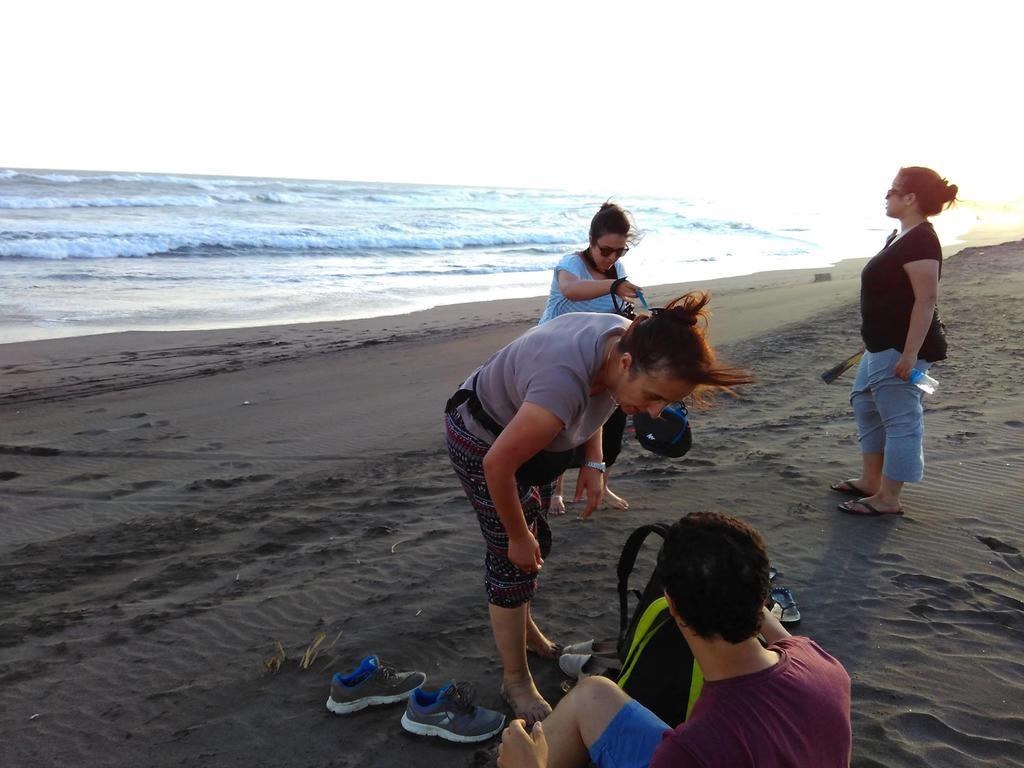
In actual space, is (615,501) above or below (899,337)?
below

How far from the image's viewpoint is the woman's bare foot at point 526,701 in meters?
2.87

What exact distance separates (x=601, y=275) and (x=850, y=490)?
2.16 metres

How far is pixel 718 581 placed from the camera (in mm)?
1786

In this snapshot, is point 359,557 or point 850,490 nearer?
point 359,557

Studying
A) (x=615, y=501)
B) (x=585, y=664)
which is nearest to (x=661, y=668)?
(x=585, y=664)

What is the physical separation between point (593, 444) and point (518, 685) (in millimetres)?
959

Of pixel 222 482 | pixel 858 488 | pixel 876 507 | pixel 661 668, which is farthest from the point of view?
pixel 222 482

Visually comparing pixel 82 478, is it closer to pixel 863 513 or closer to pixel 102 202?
pixel 863 513

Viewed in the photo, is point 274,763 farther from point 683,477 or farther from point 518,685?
point 683,477

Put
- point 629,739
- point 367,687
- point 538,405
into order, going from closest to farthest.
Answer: point 629,739, point 538,405, point 367,687

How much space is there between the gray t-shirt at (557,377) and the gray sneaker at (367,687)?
1100 mm

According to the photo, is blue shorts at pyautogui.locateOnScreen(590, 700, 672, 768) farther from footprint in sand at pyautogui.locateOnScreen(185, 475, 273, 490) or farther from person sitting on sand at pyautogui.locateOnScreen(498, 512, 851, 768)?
footprint in sand at pyautogui.locateOnScreen(185, 475, 273, 490)

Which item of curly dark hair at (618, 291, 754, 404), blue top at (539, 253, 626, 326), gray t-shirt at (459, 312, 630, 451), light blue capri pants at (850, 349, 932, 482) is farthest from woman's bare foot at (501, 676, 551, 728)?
light blue capri pants at (850, 349, 932, 482)

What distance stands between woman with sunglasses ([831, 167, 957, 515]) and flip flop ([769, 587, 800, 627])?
1.24 meters
